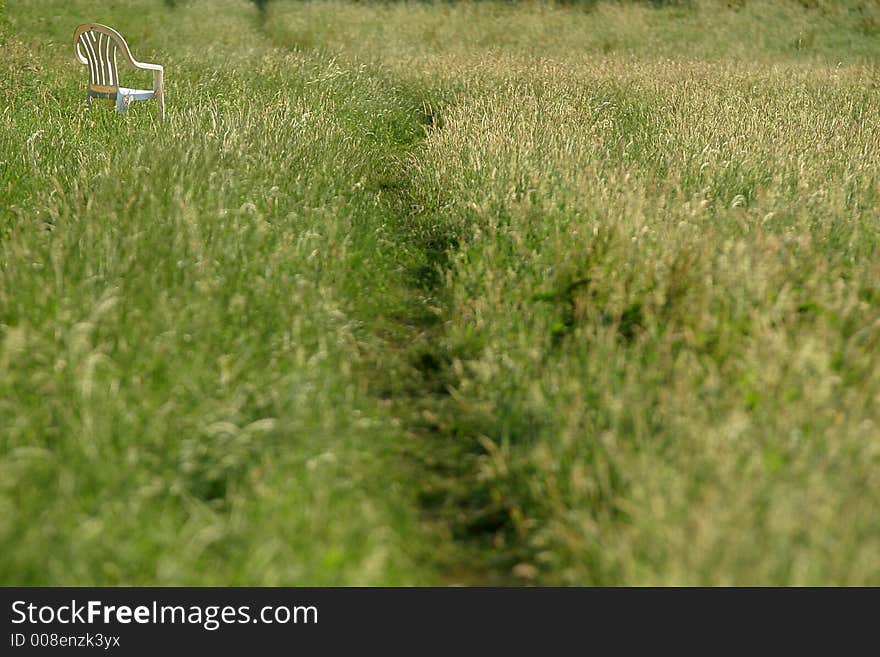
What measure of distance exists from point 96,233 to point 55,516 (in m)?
1.94

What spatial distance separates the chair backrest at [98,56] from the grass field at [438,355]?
969 millimetres

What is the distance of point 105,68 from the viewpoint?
8336 millimetres

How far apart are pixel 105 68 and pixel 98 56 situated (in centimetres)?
13

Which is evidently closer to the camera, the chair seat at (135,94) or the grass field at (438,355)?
the grass field at (438,355)

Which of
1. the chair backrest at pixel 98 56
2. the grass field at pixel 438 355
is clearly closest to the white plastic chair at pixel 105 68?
the chair backrest at pixel 98 56

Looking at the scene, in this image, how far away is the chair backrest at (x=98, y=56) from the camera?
8211 mm

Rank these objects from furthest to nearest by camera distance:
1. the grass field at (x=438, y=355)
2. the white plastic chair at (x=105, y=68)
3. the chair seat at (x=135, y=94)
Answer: the chair seat at (x=135, y=94) < the white plastic chair at (x=105, y=68) < the grass field at (x=438, y=355)

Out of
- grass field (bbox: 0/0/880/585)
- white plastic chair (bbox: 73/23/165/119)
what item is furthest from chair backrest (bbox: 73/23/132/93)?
grass field (bbox: 0/0/880/585)

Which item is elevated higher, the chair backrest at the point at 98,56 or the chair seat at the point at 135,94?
the chair backrest at the point at 98,56

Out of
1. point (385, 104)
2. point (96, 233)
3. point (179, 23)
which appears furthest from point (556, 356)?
point (179, 23)

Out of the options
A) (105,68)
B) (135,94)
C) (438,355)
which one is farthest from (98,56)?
(438,355)

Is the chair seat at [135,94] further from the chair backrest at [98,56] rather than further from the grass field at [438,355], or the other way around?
the grass field at [438,355]

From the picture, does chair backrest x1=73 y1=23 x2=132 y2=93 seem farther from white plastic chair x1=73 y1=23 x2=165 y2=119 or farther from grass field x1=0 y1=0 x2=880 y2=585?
grass field x1=0 y1=0 x2=880 y2=585
